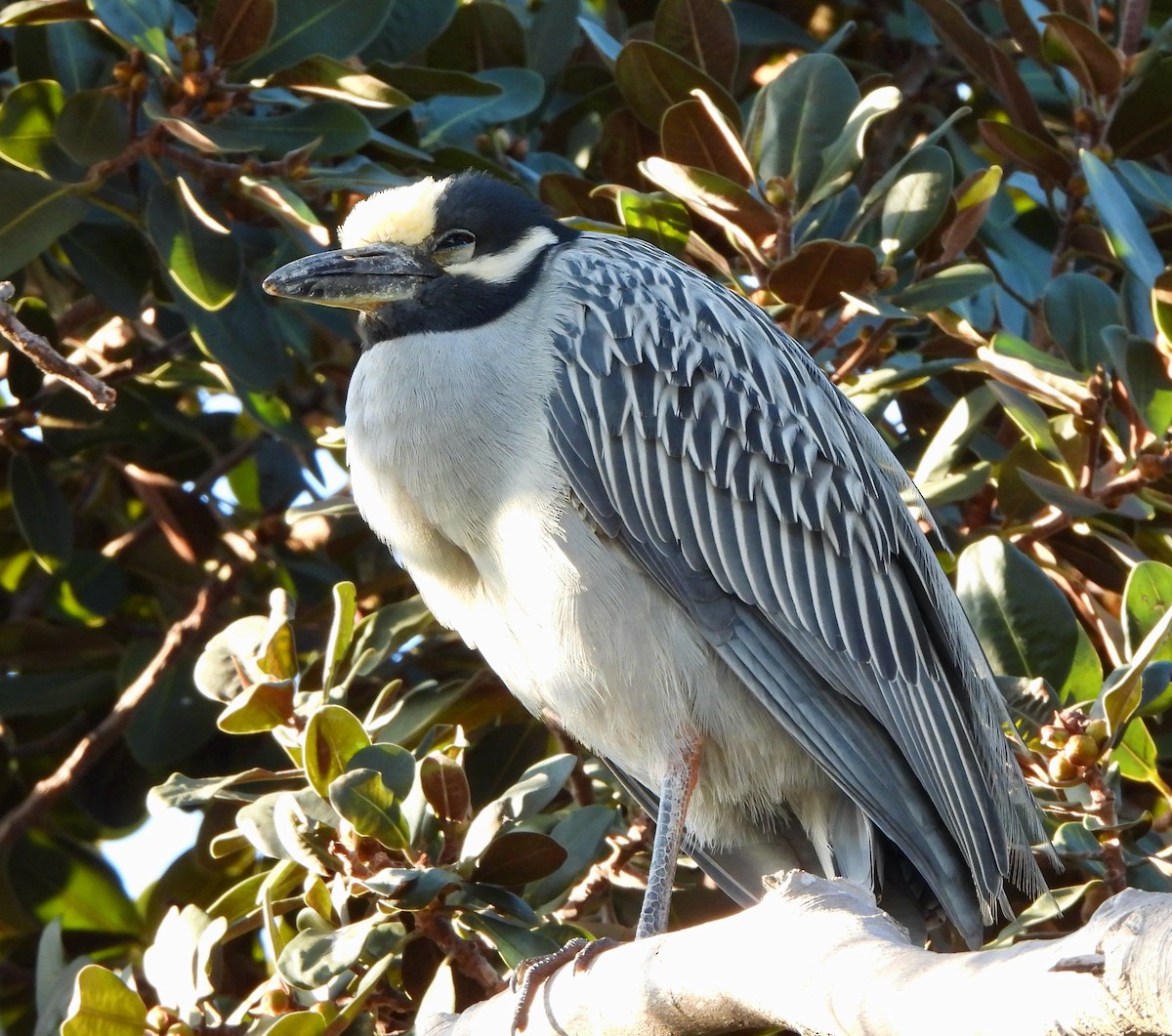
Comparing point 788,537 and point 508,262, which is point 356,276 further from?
point 788,537

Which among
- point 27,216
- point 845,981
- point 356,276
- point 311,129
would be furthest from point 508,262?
point 845,981

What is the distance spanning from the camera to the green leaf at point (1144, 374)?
344 cm

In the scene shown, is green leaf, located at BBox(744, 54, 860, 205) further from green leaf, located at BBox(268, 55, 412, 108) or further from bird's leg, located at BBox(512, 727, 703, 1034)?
bird's leg, located at BBox(512, 727, 703, 1034)

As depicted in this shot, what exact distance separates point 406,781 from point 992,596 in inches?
53.2

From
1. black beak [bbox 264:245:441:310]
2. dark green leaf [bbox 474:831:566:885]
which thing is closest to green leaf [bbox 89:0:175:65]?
black beak [bbox 264:245:441:310]

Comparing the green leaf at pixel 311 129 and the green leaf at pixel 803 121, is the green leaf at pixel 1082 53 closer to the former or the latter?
the green leaf at pixel 803 121

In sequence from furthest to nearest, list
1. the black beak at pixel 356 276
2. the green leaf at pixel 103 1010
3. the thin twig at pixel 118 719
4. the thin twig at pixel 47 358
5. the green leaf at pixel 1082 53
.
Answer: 1. the thin twig at pixel 118 719
2. the green leaf at pixel 1082 53
3. the black beak at pixel 356 276
4. the green leaf at pixel 103 1010
5. the thin twig at pixel 47 358

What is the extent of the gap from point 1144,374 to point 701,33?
5.22ft

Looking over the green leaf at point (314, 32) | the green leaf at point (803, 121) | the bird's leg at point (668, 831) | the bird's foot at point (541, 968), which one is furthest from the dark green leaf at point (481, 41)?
the bird's foot at point (541, 968)

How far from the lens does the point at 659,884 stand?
10.6 feet

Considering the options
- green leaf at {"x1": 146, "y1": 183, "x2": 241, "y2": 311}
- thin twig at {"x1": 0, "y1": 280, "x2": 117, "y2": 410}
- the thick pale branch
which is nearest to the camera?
the thick pale branch

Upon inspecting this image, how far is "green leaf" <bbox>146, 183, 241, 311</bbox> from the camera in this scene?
373cm

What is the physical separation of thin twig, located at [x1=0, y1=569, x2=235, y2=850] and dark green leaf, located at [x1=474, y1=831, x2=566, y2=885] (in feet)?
4.87

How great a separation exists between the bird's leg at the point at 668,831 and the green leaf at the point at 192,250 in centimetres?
155
